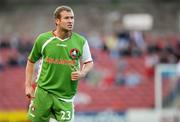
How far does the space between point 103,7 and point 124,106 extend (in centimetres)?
808

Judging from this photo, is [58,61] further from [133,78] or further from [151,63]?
[151,63]

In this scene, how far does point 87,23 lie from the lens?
28172 millimetres

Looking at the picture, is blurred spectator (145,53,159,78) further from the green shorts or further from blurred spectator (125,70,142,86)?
the green shorts

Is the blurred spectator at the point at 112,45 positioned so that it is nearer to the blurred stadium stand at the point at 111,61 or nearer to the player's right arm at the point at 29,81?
the blurred stadium stand at the point at 111,61

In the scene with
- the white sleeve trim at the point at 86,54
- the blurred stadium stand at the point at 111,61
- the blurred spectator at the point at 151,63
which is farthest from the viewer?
the blurred spectator at the point at 151,63

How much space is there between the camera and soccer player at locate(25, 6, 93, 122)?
738 cm

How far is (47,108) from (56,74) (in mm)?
428

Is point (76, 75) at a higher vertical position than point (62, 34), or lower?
lower

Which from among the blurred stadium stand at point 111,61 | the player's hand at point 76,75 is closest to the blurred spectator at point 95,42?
the blurred stadium stand at point 111,61

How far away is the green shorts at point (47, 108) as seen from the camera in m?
7.41

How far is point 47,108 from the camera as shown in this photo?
7430 millimetres

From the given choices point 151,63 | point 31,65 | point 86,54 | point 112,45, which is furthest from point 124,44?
point 31,65

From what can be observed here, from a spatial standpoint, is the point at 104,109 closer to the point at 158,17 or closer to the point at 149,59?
the point at 149,59

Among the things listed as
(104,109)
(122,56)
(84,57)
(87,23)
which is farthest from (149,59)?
(84,57)
